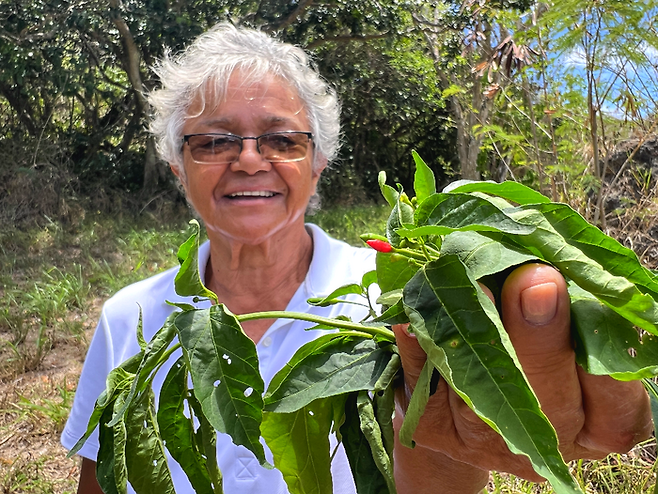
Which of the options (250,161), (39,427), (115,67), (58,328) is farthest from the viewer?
(115,67)

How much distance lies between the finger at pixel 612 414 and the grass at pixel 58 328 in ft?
2.29

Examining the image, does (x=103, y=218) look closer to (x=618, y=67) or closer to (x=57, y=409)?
(x=57, y=409)

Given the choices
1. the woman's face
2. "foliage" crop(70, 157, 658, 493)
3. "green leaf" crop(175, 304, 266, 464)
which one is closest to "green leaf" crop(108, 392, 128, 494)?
"foliage" crop(70, 157, 658, 493)

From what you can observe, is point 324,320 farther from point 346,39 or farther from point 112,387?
point 346,39

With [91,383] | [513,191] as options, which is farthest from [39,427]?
[513,191]

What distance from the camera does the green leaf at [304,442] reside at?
730mm

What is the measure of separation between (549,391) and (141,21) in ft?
26.8

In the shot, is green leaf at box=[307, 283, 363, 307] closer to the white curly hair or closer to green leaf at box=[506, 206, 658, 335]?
green leaf at box=[506, 206, 658, 335]

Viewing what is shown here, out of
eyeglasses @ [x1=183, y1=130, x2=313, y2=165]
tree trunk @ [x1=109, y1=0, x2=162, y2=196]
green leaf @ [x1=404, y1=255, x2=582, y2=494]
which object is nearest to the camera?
green leaf @ [x1=404, y1=255, x2=582, y2=494]

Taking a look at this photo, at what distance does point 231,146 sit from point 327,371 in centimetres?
128

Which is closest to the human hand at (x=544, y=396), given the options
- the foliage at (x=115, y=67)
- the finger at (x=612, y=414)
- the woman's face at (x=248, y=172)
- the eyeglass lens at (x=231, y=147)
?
the finger at (x=612, y=414)

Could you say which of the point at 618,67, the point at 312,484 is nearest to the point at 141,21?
the point at 618,67

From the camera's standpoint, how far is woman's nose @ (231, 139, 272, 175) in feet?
5.84

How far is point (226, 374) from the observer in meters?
0.58
